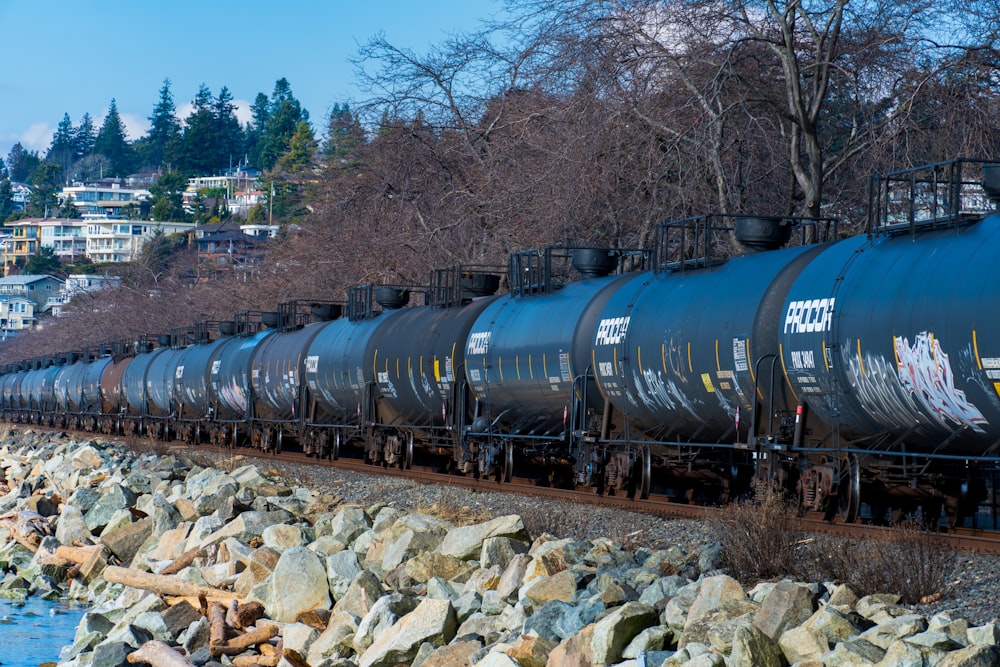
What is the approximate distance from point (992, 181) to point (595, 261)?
10.0m

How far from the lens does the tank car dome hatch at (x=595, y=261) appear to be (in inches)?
904

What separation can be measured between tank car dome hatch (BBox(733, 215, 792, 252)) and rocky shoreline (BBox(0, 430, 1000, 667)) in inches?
198

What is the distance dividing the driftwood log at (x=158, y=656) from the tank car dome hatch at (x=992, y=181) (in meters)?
9.39

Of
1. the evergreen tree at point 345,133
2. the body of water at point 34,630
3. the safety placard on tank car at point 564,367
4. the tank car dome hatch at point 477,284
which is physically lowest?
the body of water at point 34,630

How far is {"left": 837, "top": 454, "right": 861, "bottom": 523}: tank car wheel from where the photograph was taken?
1438 centimetres

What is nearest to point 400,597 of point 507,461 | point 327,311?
point 507,461

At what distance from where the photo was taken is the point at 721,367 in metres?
16.0

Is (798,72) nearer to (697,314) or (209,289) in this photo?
(697,314)

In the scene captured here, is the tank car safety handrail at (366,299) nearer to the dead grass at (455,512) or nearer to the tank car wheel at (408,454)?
the tank car wheel at (408,454)

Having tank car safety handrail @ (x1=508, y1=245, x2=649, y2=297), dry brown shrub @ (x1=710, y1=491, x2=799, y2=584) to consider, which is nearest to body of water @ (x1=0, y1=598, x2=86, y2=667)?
tank car safety handrail @ (x1=508, y1=245, x2=649, y2=297)

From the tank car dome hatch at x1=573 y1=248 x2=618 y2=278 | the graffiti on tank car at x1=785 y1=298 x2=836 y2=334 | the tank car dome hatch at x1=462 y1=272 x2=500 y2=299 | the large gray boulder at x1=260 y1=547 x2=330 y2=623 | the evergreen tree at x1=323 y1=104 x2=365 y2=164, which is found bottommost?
the large gray boulder at x1=260 y1=547 x2=330 y2=623

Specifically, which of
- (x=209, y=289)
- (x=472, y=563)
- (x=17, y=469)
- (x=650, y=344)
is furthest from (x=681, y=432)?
(x=209, y=289)

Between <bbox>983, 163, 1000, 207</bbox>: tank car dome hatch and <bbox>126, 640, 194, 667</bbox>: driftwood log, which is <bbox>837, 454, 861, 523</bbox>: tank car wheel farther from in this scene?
<bbox>126, 640, 194, 667</bbox>: driftwood log

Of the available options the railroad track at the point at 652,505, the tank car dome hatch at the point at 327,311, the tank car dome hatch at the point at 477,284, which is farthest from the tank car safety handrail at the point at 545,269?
the tank car dome hatch at the point at 327,311
